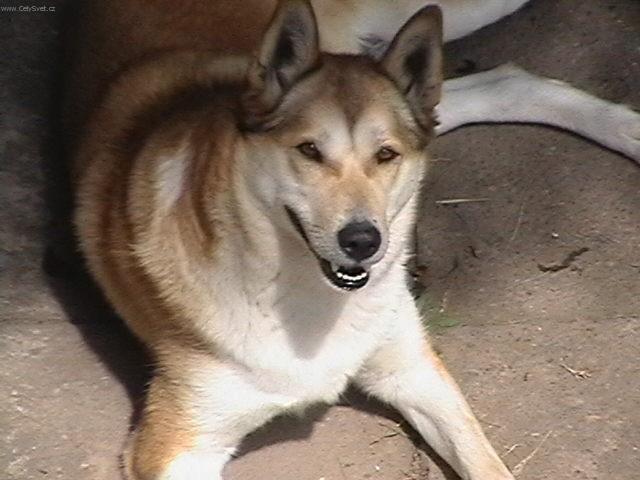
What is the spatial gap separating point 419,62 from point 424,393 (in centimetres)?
90

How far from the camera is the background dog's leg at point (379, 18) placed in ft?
13.4

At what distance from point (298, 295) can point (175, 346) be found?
34 centimetres

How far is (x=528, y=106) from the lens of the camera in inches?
167


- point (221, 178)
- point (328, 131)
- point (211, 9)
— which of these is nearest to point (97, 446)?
point (221, 178)

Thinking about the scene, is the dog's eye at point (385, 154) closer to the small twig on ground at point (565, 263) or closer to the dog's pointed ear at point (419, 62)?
the dog's pointed ear at point (419, 62)

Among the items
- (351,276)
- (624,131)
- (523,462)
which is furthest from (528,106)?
(351,276)

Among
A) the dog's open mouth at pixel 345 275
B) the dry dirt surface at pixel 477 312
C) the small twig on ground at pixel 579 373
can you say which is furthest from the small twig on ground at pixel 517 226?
the dog's open mouth at pixel 345 275

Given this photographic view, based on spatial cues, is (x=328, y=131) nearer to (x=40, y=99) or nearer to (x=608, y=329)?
(x=608, y=329)

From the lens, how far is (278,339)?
3.15 meters

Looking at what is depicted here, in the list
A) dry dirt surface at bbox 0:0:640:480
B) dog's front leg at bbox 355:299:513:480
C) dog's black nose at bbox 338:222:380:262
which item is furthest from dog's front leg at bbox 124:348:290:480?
dog's black nose at bbox 338:222:380:262

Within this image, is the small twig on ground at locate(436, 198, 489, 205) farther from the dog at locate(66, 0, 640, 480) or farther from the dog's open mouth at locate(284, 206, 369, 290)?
the dog's open mouth at locate(284, 206, 369, 290)

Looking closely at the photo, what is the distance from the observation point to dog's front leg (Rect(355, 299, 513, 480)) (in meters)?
3.31

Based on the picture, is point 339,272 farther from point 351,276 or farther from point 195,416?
point 195,416

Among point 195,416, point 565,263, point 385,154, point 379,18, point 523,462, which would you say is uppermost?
point 385,154
